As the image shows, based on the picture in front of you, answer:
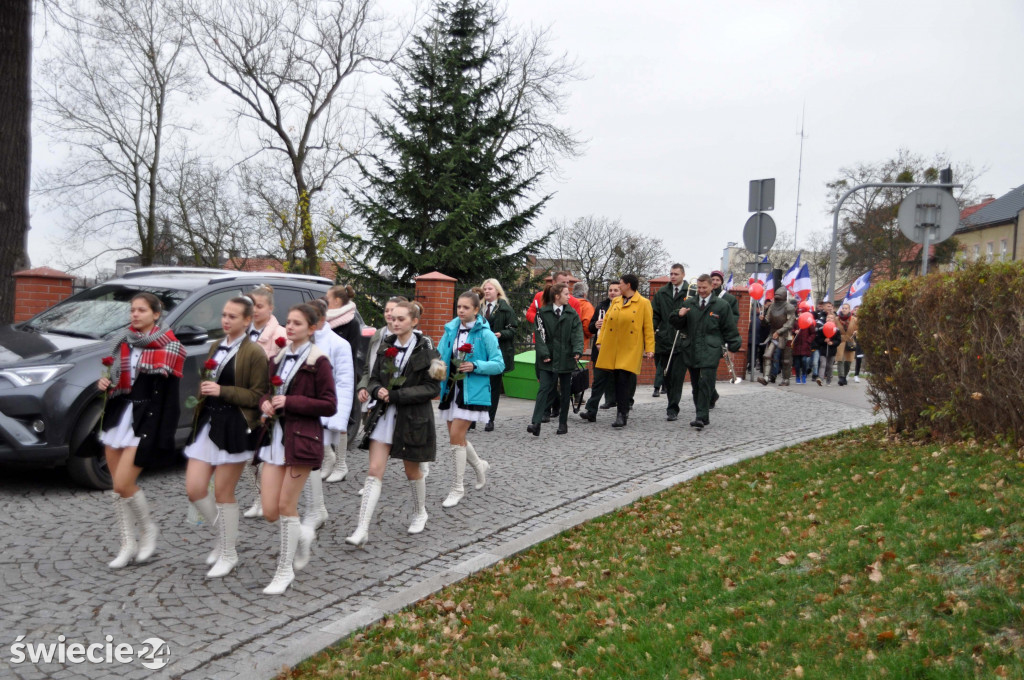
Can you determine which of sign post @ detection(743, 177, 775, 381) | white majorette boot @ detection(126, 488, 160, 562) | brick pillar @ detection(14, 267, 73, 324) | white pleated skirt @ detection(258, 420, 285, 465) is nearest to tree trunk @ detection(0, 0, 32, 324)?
brick pillar @ detection(14, 267, 73, 324)

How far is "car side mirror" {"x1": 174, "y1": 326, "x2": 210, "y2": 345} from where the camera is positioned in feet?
26.2

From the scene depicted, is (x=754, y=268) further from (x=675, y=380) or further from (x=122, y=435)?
(x=122, y=435)

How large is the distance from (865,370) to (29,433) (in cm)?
794

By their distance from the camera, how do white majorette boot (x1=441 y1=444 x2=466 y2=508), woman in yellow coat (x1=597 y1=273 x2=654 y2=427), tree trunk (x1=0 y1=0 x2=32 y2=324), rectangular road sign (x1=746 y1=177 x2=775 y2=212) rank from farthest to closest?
rectangular road sign (x1=746 y1=177 x2=775 y2=212)
woman in yellow coat (x1=597 y1=273 x2=654 y2=427)
tree trunk (x1=0 y1=0 x2=32 y2=324)
white majorette boot (x1=441 y1=444 x2=466 y2=508)

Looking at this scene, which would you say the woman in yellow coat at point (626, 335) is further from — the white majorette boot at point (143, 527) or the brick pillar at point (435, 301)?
the white majorette boot at point (143, 527)

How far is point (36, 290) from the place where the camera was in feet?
44.7

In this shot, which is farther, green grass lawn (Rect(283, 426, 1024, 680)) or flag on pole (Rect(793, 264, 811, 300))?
flag on pole (Rect(793, 264, 811, 300))

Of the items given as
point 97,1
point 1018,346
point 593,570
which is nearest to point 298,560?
point 593,570

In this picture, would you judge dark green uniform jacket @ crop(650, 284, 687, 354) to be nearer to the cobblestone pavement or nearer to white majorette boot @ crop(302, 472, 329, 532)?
the cobblestone pavement

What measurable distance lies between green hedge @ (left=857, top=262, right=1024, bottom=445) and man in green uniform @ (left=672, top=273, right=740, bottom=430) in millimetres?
2577

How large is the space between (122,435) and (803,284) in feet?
66.9

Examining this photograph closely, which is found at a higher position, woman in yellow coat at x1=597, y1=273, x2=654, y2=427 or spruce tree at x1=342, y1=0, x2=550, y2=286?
spruce tree at x1=342, y1=0, x2=550, y2=286

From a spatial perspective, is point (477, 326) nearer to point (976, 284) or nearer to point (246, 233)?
point (976, 284)

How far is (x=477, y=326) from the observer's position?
7676 mm
